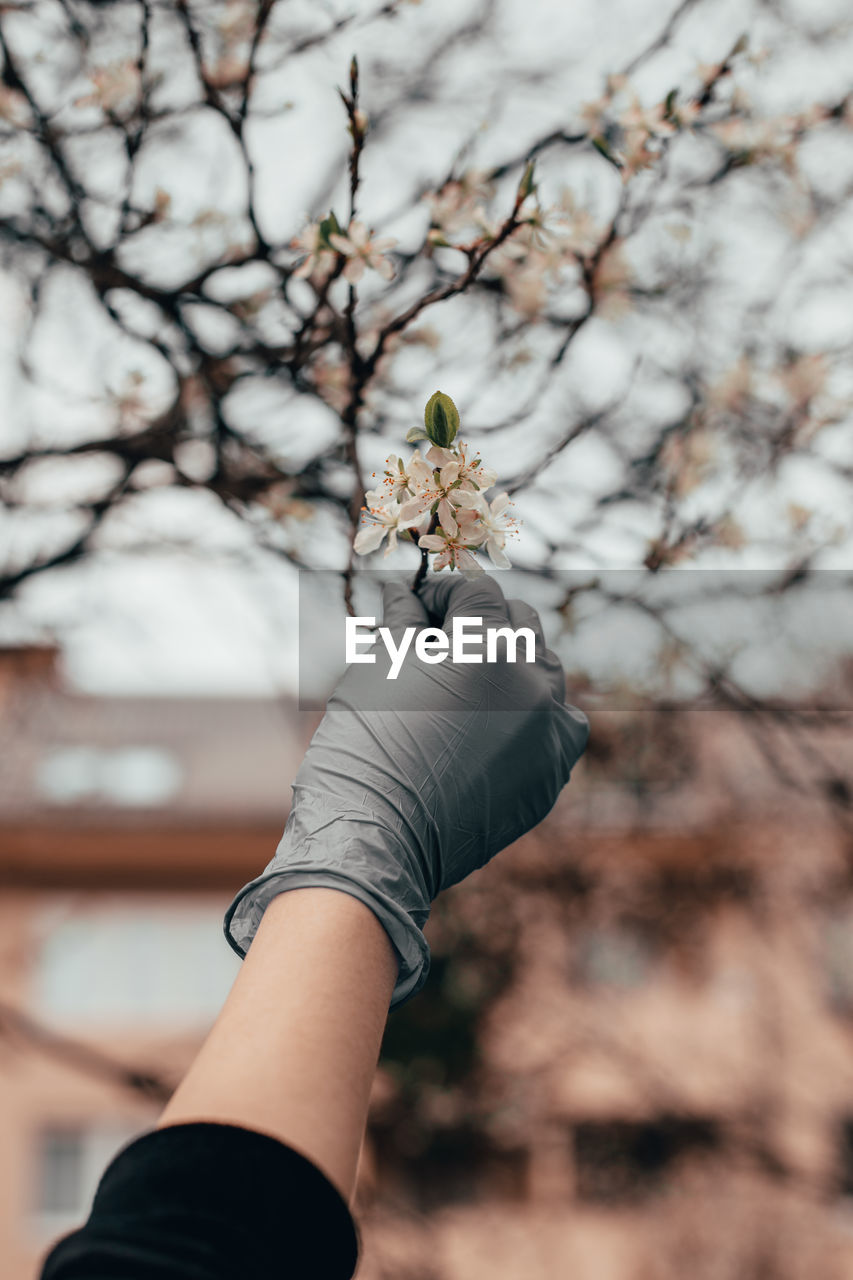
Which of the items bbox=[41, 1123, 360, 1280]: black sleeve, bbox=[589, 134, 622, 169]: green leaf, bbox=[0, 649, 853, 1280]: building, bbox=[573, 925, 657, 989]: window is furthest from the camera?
bbox=[573, 925, 657, 989]: window

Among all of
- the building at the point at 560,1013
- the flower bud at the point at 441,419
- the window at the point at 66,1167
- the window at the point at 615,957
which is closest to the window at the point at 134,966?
the building at the point at 560,1013

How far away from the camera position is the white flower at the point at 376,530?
3.95ft

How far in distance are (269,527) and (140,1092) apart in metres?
2.76

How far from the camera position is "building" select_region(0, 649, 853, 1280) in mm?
8555

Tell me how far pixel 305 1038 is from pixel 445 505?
627mm

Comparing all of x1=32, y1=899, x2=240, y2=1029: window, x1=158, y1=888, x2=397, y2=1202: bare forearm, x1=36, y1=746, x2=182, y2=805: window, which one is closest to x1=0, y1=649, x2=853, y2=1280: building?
x1=32, y1=899, x2=240, y2=1029: window

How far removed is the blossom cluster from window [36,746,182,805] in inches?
551

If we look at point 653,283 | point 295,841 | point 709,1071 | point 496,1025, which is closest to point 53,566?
point 653,283

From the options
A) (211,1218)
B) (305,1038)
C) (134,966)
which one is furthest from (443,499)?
(134,966)

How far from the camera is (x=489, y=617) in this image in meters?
1.30

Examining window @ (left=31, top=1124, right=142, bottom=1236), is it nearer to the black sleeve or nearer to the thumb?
the thumb

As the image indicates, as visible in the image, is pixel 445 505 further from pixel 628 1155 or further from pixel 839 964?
pixel 839 964

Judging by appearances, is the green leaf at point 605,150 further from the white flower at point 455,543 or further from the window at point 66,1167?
the window at point 66,1167

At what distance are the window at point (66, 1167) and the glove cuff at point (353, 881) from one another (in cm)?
1263
